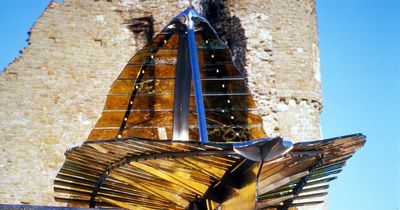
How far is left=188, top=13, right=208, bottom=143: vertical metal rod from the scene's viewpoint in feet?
19.2

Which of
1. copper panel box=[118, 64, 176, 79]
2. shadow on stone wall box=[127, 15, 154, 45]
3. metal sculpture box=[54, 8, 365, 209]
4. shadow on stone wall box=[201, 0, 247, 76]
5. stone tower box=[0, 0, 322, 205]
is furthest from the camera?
A: shadow on stone wall box=[127, 15, 154, 45]

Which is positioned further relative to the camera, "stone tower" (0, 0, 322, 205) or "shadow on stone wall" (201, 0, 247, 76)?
"shadow on stone wall" (201, 0, 247, 76)

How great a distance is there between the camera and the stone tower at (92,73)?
1115 cm

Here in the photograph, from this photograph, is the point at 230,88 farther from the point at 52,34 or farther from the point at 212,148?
the point at 52,34

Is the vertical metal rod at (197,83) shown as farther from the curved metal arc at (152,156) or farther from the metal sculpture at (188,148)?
the curved metal arc at (152,156)

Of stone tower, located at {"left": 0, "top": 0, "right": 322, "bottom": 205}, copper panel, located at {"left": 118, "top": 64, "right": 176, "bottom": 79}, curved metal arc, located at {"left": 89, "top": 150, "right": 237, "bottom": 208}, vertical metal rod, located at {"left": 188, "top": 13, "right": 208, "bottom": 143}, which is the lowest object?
curved metal arc, located at {"left": 89, "top": 150, "right": 237, "bottom": 208}

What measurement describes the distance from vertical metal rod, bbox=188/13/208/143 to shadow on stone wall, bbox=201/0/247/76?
4.44 meters

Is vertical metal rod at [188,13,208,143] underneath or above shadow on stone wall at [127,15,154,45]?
underneath

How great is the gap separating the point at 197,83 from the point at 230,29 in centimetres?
565

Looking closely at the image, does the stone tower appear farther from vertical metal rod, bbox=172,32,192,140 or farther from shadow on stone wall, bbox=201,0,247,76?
vertical metal rod, bbox=172,32,192,140

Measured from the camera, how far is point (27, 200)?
10.9 metres

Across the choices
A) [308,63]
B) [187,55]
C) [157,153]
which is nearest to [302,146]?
[157,153]

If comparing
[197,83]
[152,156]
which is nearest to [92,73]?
[197,83]

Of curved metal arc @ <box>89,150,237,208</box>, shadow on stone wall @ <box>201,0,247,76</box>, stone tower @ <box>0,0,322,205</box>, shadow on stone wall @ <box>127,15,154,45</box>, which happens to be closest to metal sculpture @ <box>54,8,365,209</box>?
curved metal arc @ <box>89,150,237,208</box>
